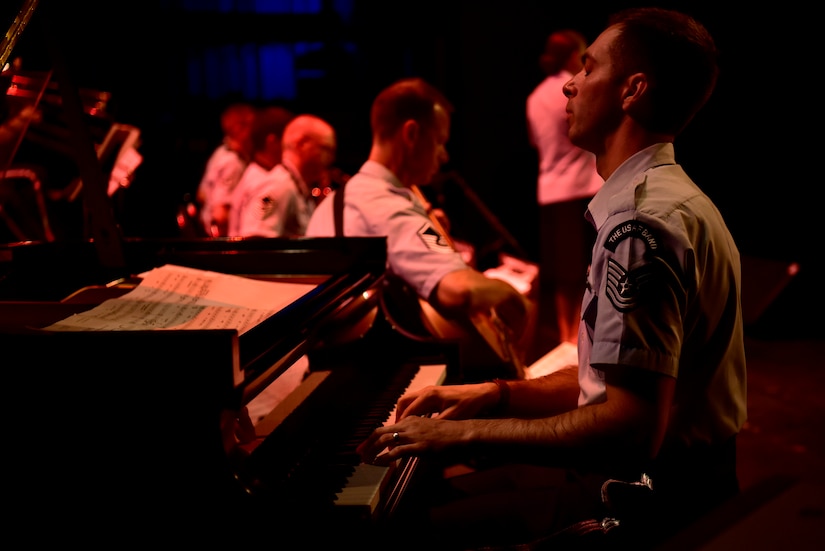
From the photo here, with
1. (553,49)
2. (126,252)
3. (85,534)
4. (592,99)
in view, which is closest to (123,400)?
(85,534)

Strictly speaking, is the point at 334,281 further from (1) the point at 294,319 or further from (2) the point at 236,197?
(2) the point at 236,197

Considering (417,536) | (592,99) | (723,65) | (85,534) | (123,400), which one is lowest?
(417,536)

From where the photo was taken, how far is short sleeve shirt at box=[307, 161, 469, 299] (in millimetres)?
2629

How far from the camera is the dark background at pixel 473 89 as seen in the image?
6035 millimetres

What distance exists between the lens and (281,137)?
558 centimetres

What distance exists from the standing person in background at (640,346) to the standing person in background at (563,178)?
333 centimetres

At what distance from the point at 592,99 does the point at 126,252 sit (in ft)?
4.96

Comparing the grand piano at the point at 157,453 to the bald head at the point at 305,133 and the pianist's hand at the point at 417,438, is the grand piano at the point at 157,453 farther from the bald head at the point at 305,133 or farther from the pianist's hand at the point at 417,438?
Result: the bald head at the point at 305,133

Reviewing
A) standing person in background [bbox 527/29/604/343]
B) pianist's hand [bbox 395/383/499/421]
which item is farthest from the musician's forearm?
standing person in background [bbox 527/29/604/343]

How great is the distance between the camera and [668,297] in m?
1.22

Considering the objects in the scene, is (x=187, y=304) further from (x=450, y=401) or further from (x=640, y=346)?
(x=640, y=346)

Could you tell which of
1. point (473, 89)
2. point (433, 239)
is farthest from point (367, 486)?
point (473, 89)

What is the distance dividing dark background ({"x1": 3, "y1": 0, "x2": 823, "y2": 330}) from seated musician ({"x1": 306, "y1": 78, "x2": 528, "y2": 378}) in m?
3.66

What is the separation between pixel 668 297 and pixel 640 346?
9 cm
